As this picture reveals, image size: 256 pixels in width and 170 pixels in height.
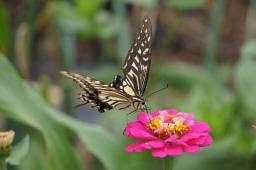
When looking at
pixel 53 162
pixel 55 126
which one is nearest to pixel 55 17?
pixel 55 126

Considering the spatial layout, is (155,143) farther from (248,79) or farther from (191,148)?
(248,79)

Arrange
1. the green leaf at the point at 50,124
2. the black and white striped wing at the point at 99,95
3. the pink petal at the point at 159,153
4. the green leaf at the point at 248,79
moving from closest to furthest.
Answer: the pink petal at the point at 159,153, the black and white striped wing at the point at 99,95, the green leaf at the point at 50,124, the green leaf at the point at 248,79

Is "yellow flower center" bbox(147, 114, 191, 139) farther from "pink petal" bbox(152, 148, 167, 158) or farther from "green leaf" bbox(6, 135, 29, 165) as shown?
"green leaf" bbox(6, 135, 29, 165)

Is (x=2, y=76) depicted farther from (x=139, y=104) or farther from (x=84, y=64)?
(x=84, y=64)

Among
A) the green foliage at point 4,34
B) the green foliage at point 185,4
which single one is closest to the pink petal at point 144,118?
the green foliage at point 4,34

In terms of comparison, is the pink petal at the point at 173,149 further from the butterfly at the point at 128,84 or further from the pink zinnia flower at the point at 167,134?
the butterfly at the point at 128,84

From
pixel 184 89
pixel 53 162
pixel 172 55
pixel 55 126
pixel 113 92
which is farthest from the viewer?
pixel 172 55

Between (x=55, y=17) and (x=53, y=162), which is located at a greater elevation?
(x=55, y=17)
